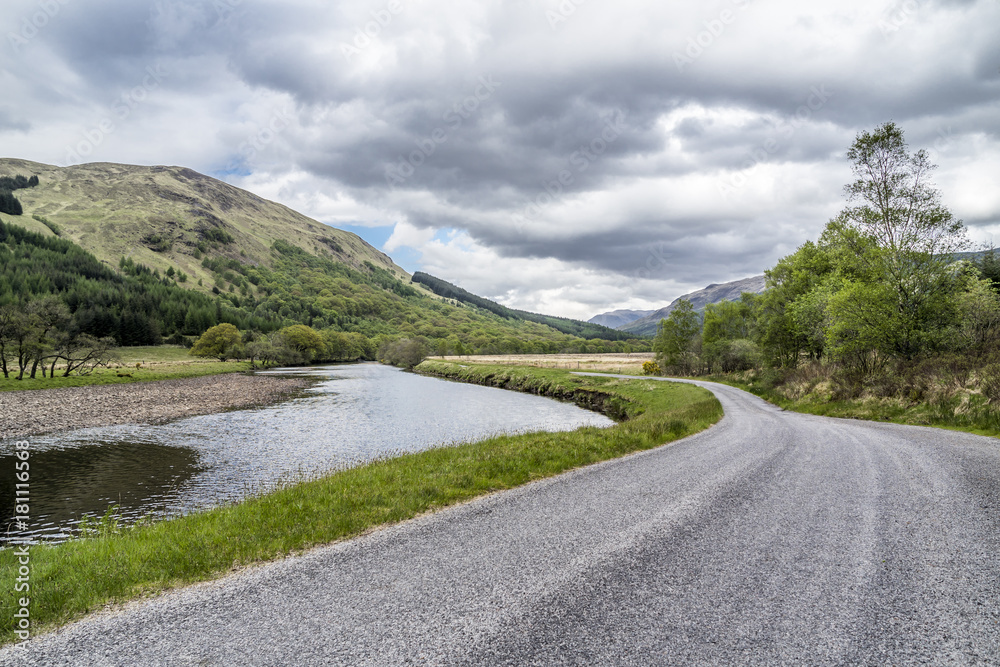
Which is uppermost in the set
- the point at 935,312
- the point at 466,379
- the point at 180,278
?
the point at 180,278

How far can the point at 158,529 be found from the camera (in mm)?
8406

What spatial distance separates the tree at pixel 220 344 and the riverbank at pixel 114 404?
5364 centimetres

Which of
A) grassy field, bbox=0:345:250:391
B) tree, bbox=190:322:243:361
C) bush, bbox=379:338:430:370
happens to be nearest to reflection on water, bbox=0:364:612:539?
grassy field, bbox=0:345:250:391

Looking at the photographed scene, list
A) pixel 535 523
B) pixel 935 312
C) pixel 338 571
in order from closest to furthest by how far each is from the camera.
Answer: pixel 338 571
pixel 535 523
pixel 935 312

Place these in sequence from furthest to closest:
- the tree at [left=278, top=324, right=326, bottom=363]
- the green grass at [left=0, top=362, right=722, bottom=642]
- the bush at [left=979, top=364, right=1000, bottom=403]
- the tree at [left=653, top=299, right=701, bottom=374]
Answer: the tree at [left=278, top=324, right=326, bottom=363], the tree at [left=653, top=299, right=701, bottom=374], the bush at [left=979, top=364, right=1000, bottom=403], the green grass at [left=0, top=362, right=722, bottom=642]

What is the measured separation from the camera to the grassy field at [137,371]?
41.2 metres

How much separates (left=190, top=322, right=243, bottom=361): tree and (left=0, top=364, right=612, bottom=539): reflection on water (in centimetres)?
7927

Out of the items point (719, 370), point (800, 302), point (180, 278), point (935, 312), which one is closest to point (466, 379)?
point (719, 370)

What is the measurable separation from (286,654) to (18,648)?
295 centimetres

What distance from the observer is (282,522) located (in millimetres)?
8047

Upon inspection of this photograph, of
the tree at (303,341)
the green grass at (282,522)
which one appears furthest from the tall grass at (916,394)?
the tree at (303,341)

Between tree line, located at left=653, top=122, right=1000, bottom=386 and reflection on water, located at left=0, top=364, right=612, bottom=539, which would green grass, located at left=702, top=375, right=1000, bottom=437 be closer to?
tree line, located at left=653, top=122, right=1000, bottom=386

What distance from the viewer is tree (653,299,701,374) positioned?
228 ft

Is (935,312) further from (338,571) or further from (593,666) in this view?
(338,571)
